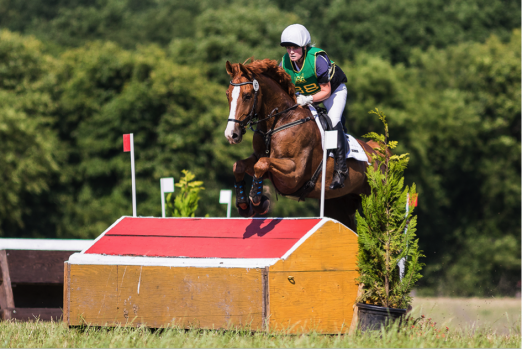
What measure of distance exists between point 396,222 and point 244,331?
1400 millimetres

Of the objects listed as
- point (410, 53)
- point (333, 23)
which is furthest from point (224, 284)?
point (333, 23)

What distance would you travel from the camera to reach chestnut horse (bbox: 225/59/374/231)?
4691mm

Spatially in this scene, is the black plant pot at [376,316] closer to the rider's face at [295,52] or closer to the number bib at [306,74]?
the number bib at [306,74]

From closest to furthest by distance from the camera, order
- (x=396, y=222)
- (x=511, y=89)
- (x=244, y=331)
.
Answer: (x=244, y=331)
(x=396, y=222)
(x=511, y=89)

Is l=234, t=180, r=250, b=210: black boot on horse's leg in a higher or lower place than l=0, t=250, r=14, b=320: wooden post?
higher

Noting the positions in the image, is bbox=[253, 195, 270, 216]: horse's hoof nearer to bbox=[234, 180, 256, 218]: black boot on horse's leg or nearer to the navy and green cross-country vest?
bbox=[234, 180, 256, 218]: black boot on horse's leg

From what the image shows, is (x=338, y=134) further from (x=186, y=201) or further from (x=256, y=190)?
(x=186, y=201)

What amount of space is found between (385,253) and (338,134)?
129 centimetres

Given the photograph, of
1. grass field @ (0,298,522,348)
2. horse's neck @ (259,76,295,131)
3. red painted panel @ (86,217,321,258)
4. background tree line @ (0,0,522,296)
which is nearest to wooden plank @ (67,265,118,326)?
grass field @ (0,298,522,348)

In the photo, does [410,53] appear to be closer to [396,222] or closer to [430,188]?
[430,188]

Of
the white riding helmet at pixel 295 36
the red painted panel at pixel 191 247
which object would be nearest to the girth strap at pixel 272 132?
the white riding helmet at pixel 295 36

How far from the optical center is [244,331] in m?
4.13

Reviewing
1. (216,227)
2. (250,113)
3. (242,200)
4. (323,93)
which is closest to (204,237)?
(216,227)

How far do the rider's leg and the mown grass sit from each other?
1430 mm
